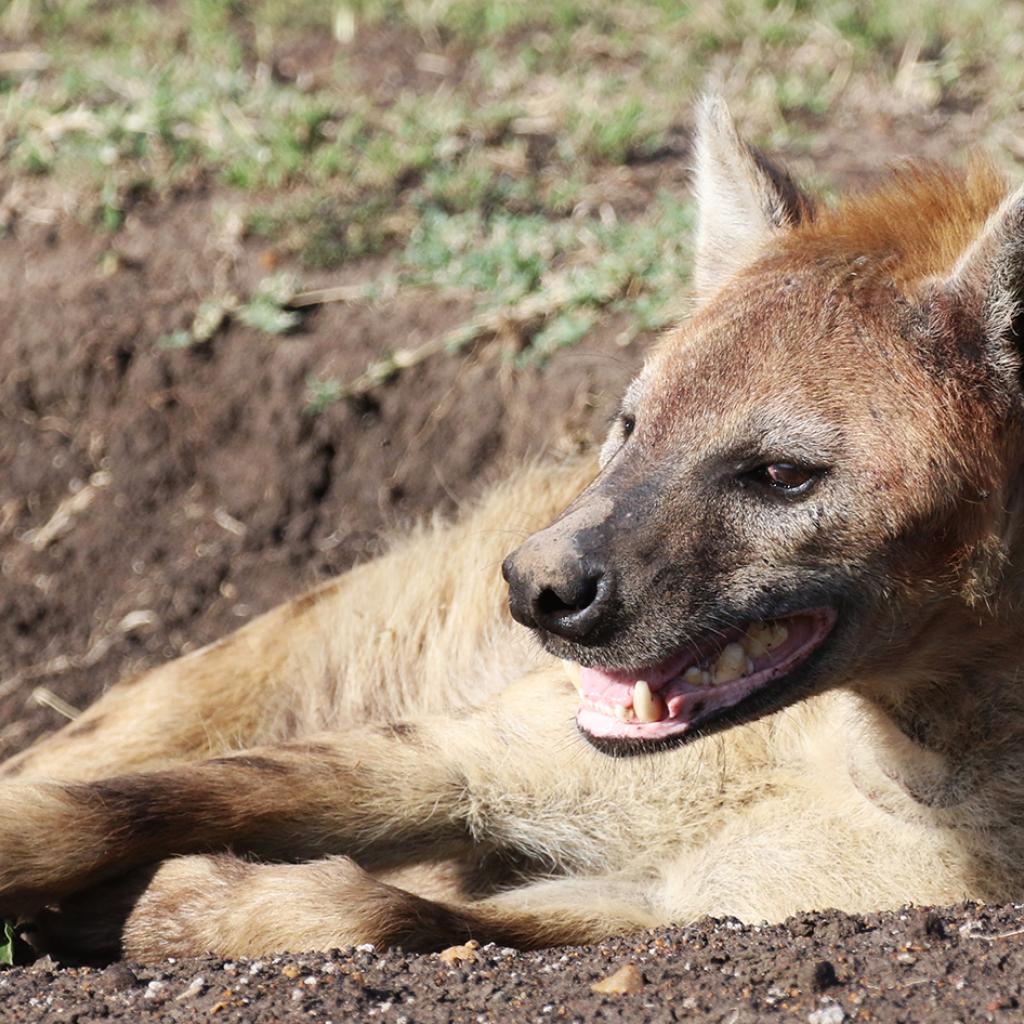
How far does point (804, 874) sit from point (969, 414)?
0.98 m

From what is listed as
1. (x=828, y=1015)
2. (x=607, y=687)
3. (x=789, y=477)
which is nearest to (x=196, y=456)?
(x=607, y=687)

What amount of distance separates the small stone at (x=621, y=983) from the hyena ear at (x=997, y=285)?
1183 mm

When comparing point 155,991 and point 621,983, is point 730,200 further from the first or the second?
point 155,991

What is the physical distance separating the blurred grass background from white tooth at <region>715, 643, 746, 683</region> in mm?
2118

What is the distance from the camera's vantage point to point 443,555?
14.2 feet

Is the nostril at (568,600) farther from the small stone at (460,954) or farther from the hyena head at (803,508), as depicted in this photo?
the small stone at (460,954)

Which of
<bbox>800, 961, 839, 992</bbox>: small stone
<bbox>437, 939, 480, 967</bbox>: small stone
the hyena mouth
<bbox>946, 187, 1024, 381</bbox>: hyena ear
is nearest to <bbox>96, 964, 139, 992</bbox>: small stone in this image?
<bbox>437, 939, 480, 967</bbox>: small stone

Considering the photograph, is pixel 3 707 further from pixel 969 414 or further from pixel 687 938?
pixel 969 414

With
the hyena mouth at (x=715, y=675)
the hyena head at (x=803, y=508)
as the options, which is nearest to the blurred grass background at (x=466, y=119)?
the hyena head at (x=803, y=508)

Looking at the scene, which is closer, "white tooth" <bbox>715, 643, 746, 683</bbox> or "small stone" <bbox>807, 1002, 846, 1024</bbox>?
"small stone" <bbox>807, 1002, 846, 1024</bbox>

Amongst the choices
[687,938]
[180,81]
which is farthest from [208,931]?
[180,81]

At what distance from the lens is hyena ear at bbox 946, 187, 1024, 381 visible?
2.70 meters

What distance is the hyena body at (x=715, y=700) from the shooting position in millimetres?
2697

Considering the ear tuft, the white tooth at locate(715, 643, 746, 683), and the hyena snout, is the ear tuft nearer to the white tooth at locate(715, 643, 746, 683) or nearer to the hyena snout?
the white tooth at locate(715, 643, 746, 683)
